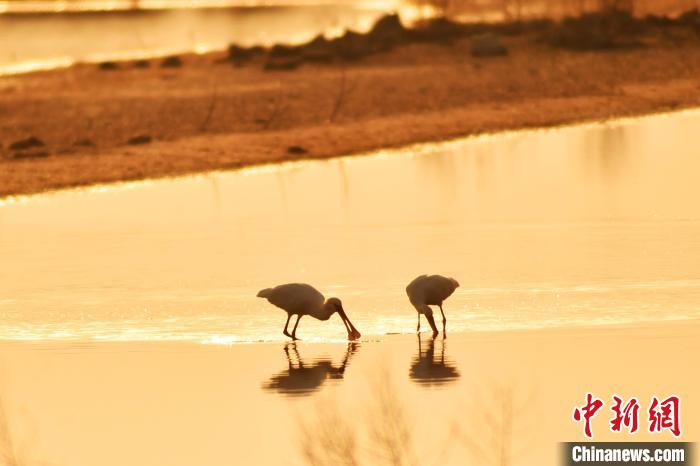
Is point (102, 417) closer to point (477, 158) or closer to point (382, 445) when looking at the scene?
point (382, 445)

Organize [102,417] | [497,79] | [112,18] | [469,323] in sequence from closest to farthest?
[102,417] < [469,323] < [497,79] < [112,18]

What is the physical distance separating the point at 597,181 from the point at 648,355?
11755mm

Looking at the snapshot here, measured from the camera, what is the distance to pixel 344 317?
14.9 meters

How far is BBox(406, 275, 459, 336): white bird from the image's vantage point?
15.0 meters

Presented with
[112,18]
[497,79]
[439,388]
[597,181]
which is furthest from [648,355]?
[112,18]

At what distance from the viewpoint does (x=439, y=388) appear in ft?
42.2

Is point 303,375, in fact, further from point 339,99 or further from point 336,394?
→ point 339,99

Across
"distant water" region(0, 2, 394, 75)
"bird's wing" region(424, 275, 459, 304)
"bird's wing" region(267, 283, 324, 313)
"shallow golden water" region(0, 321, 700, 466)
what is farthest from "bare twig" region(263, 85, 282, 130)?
"shallow golden water" region(0, 321, 700, 466)

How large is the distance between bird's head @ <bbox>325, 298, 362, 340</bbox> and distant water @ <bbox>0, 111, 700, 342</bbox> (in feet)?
0.78

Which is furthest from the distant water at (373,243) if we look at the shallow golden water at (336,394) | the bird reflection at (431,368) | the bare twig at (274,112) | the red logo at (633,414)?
the bare twig at (274,112)

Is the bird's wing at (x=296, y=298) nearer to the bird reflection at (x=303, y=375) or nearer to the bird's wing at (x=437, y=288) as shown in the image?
the bird reflection at (x=303, y=375)

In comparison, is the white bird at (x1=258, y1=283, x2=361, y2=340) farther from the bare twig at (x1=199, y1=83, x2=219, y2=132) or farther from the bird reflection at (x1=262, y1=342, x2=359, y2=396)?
the bare twig at (x1=199, y1=83, x2=219, y2=132)

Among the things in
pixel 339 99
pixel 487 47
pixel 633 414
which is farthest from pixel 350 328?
pixel 487 47

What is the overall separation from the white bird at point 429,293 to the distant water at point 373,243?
242mm
